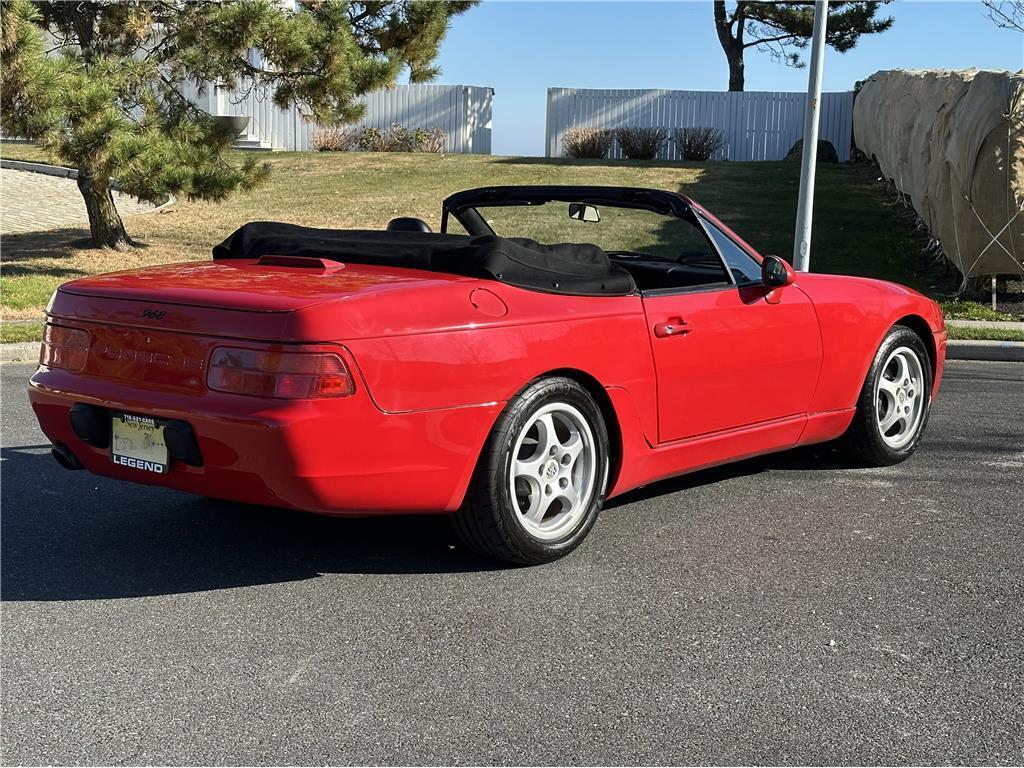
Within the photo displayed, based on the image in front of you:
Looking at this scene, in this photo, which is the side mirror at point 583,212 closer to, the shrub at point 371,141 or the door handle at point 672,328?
the door handle at point 672,328

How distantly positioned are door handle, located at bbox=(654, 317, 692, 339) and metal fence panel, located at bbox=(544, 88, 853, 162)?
27.0 m

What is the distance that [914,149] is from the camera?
15.4m

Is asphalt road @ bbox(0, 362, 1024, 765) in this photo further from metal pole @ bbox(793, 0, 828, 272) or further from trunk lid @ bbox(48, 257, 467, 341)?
metal pole @ bbox(793, 0, 828, 272)

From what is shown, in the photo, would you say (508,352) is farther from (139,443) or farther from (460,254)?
(139,443)

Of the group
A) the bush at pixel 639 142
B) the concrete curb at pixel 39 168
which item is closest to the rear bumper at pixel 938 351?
the concrete curb at pixel 39 168

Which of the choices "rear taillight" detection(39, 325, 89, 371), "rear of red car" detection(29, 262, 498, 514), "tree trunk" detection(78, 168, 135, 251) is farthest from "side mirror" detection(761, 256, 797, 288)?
"tree trunk" detection(78, 168, 135, 251)

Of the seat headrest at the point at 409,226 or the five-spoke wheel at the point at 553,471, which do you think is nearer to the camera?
the five-spoke wheel at the point at 553,471

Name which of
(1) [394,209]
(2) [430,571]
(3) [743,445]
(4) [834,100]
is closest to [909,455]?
(3) [743,445]

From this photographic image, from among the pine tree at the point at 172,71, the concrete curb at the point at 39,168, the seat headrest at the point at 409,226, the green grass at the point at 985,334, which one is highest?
the pine tree at the point at 172,71

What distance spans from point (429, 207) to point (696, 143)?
11.5 m

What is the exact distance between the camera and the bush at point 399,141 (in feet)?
100

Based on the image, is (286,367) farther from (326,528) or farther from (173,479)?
(326,528)

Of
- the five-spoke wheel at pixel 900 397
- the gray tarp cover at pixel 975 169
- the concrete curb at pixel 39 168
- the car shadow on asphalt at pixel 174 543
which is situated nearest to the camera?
the car shadow on asphalt at pixel 174 543

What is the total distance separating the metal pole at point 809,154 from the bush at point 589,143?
1694 centimetres
